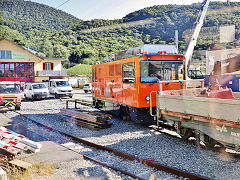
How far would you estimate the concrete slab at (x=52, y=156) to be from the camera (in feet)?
22.8

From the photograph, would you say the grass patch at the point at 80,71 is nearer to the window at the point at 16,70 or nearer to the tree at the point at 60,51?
the tree at the point at 60,51

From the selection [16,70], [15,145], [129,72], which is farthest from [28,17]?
[15,145]

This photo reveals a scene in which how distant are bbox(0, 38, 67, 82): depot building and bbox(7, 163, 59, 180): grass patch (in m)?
42.4

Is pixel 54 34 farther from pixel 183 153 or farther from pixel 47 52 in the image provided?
pixel 183 153

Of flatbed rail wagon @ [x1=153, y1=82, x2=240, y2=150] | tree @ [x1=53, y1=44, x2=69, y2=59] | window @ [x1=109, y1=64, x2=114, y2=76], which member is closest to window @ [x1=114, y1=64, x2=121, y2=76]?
window @ [x1=109, y1=64, x2=114, y2=76]

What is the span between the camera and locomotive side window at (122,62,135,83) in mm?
10641

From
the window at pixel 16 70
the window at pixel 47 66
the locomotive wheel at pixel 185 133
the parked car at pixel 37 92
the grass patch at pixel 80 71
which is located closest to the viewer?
the locomotive wheel at pixel 185 133

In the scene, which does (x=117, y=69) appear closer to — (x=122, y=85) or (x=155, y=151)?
(x=122, y=85)

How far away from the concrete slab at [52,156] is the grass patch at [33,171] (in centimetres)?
40

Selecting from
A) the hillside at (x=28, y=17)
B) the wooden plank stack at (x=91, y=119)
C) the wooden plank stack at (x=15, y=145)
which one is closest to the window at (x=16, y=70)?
the wooden plank stack at (x=91, y=119)

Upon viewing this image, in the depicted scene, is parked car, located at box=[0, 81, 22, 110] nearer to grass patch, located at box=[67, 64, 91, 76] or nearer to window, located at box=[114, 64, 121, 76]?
window, located at box=[114, 64, 121, 76]

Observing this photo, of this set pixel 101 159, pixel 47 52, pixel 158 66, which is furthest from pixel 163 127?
pixel 47 52

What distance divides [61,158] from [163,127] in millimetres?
4777

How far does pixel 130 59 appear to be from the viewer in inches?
430
